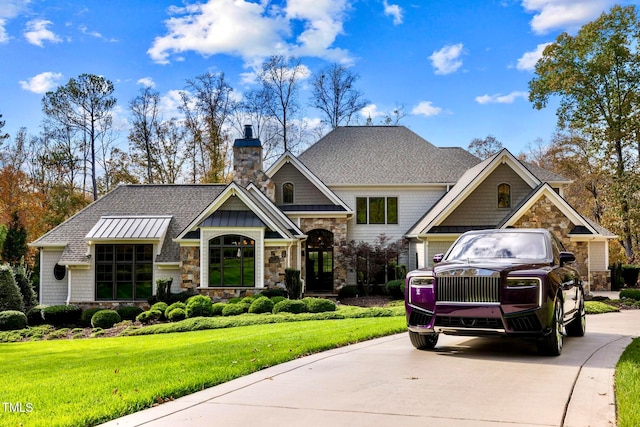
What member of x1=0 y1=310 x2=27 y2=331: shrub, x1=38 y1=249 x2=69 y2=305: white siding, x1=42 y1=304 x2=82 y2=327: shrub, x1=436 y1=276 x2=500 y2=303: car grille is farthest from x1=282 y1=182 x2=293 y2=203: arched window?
x1=436 y1=276 x2=500 y2=303: car grille

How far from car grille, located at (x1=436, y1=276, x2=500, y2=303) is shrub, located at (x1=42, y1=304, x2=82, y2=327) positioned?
17433mm

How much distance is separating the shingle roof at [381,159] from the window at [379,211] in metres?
0.99

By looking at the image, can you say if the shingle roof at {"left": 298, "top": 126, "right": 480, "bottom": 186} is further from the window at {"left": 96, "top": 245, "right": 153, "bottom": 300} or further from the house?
the window at {"left": 96, "top": 245, "right": 153, "bottom": 300}

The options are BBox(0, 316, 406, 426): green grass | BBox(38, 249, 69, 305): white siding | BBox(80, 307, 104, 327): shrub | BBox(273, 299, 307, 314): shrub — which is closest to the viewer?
BBox(0, 316, 406, 426): green grass

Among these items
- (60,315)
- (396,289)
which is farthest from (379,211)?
(60,315)

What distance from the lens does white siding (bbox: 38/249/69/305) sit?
23375mm

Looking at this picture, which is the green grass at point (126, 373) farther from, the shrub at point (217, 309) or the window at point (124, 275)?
the window at point (124, 275)

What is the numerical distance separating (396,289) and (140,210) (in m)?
12.3

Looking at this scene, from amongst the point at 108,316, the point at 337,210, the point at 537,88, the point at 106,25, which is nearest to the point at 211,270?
the point at 108,316

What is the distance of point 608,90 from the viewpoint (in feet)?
112

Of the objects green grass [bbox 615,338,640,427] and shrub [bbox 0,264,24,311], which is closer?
green grass [bbox 615,338,640,427]

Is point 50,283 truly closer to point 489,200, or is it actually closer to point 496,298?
point 489,200

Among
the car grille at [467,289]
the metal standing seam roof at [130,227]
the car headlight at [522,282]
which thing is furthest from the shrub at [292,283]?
the car headlight at [522,282]

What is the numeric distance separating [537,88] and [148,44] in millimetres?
25404
